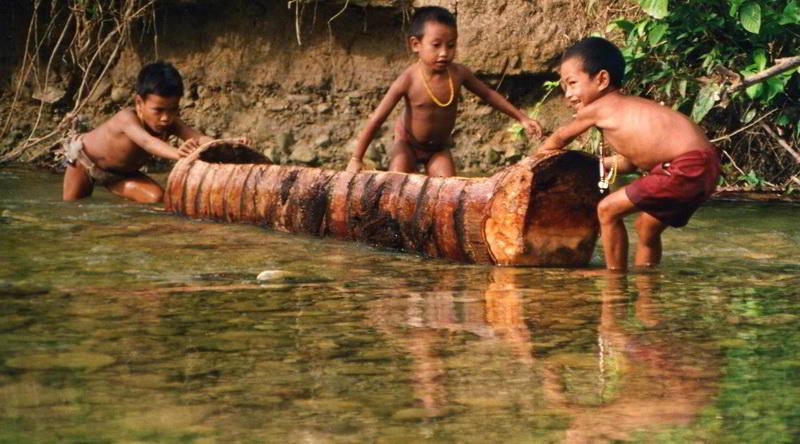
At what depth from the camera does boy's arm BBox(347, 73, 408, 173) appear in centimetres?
597

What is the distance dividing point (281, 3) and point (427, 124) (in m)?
3.45

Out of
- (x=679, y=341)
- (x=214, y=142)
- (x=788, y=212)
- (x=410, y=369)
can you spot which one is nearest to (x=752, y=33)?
(x=788, y=212)

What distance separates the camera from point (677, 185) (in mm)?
4539

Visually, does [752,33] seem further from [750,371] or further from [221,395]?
[221,395]

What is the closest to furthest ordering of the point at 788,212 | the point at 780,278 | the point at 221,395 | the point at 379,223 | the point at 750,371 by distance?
the point at 221,395 → the point at 750,371 → the point at 780,278 → the point at 379,223 → the point at 788,212

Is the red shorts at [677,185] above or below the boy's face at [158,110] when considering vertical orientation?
below

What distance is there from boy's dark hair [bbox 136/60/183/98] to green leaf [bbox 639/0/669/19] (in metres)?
3.00

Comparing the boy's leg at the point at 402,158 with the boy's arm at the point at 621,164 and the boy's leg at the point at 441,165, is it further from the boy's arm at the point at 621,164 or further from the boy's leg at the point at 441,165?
the boy's arm at the point at 621,164

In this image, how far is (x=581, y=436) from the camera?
2.19 metres

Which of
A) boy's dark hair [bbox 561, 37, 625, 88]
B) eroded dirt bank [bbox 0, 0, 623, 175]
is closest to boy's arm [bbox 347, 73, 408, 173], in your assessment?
boy's dark hair [bbox 561, 37, 625, 88]

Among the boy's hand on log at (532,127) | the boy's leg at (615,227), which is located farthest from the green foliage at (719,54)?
the boy's leg at (615,227)

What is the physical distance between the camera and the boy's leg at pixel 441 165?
659 centimetres

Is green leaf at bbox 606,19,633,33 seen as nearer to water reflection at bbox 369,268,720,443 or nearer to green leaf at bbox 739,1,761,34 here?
green leaf at bbox 739,1,761,34

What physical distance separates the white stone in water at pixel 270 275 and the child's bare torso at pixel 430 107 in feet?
8.48
